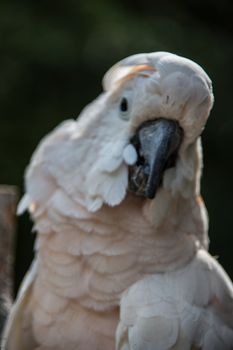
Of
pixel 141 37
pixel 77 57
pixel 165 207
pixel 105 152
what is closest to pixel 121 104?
pixel 105 152

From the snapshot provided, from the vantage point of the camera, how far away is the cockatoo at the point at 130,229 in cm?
202

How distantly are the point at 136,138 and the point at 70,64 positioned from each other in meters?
2.70

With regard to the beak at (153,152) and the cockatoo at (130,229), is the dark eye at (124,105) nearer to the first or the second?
the cockatoo at (130,229)

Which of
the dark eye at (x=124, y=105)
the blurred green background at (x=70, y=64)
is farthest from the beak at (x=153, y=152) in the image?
the blurred green background at (x=70, y=64)

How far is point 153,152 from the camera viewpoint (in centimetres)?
201

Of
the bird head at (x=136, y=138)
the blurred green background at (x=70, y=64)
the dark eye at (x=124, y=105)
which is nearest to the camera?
the bird head at (x=136, y=138)

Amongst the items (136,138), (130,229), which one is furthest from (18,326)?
(136,138)

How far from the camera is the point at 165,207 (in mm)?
2135

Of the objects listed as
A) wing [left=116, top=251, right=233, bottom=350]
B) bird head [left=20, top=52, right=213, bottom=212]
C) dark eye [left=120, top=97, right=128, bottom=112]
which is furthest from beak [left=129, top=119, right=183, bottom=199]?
wing [left=116, top=251, right=233, bottom=350]

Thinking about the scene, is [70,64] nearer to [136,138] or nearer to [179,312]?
[136,138]

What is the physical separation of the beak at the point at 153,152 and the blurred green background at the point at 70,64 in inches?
96.7

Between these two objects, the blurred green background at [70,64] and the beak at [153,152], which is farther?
the blurred green background at [70,64]

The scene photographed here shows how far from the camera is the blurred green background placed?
4559mm

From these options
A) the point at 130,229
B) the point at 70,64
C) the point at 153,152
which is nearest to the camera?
the point at 153,152
